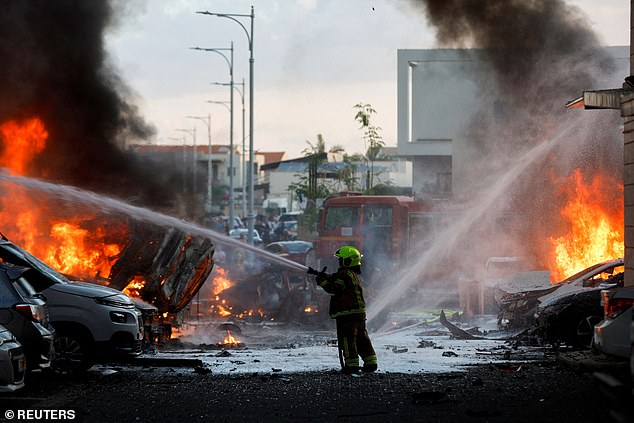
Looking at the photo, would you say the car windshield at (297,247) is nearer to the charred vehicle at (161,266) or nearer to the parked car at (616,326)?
the charred vehicle at (161,266)

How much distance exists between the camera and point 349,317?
424 inches

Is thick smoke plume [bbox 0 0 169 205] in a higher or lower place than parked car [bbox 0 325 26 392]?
higher

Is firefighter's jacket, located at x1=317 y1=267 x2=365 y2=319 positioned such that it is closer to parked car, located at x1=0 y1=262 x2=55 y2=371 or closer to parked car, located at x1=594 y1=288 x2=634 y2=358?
parked car, located at x1=594 y1=288 x2=634 y2=358

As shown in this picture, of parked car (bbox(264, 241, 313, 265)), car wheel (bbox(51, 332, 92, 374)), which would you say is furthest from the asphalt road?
parked car (bbox(264, 241, 313, 265))

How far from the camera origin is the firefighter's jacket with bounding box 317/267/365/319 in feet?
35.2

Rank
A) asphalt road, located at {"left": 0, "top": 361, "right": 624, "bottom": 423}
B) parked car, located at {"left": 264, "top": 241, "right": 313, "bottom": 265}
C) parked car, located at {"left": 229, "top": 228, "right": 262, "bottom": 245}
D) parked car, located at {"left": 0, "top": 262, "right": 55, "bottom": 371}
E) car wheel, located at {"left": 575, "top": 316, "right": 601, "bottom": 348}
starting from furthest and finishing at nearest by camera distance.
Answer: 1. parked car, located at {"left": 229, "top": 228, "right": 262, "bottom": 245}
2. parked car, located at {"left": 264, "top": 241, "right": 313, "bottom": 265}
3. car wheel, located at {"left": 575, "top": 316, "right": 601, "bottom": 348}
4. parked car, located at {"left": 0, "top": 262, "right": 55, "bottom": 371}
5. asphalt road, located at {"left": 0, "top": 361, "right": 624, "bottom": 423}

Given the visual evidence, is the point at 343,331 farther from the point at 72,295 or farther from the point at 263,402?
the point at 72,295

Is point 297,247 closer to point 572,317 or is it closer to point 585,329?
point 572,317

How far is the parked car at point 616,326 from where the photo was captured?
817 centimetres

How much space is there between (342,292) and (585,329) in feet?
13.9

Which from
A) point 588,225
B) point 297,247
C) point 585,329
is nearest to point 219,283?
point 588,225

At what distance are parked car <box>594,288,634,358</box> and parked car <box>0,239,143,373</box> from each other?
5.20m

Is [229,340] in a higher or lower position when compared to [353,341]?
lower

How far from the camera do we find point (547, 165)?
24672 mm
